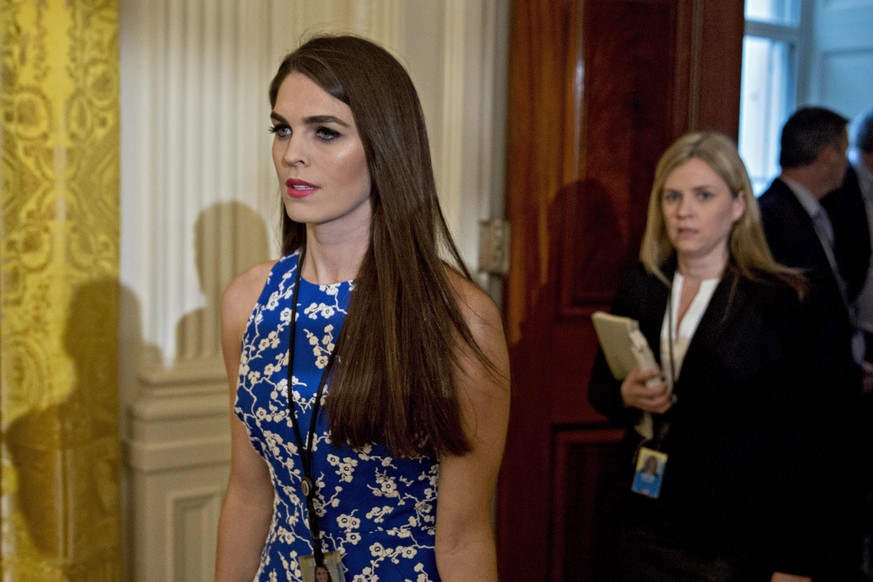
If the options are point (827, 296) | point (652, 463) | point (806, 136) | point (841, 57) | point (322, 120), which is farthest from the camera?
point (841, 57)

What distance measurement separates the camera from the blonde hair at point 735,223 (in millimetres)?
2557

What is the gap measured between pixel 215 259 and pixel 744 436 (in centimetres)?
150

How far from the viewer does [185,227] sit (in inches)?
104

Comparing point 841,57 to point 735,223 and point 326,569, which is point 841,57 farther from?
point 326,569

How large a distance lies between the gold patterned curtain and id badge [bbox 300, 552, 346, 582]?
101cm

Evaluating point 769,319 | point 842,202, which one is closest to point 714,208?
point 769,319

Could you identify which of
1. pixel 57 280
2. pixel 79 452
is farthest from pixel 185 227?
pixel 79 452

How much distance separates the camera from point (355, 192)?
167 cm

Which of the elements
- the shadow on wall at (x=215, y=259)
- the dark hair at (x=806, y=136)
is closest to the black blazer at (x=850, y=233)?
the dark hair at (x=806, y=136)

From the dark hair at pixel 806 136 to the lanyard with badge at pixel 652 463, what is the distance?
168cm

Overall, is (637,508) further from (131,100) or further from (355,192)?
(131,100)

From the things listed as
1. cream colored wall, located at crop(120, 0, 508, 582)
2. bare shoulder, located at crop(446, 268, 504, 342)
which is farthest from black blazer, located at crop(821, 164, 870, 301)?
bare shoulder, located at crop(446, 268, 504, 342)

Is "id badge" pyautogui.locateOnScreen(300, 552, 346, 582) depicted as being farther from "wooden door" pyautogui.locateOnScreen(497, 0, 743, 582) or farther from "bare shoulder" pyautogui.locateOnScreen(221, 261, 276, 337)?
"wooden door" pyautogui.locateOnScreen(497, 0, 743, 582)

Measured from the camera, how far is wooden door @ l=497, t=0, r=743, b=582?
3107 millimetres
